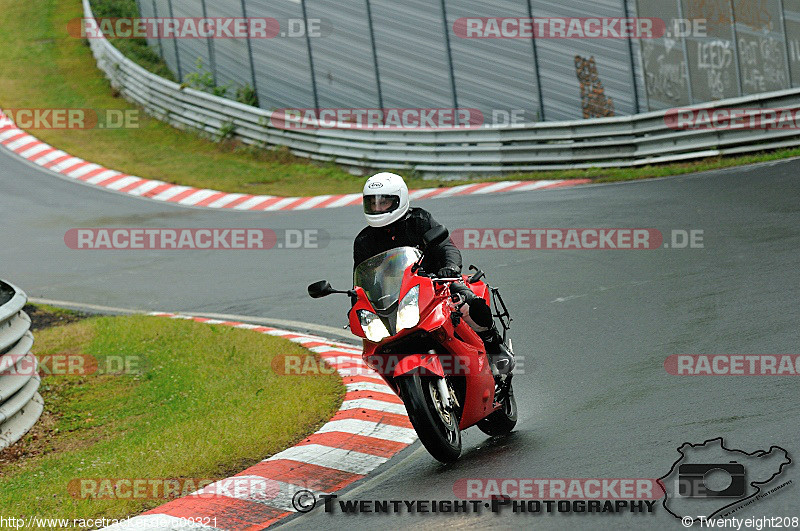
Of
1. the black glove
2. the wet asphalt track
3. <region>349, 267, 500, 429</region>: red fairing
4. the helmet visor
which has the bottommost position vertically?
the wet asphalt track

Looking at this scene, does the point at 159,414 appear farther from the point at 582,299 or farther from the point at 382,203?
the point at 582,299

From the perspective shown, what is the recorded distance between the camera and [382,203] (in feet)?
24.5

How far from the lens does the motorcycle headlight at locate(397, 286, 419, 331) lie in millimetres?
6941

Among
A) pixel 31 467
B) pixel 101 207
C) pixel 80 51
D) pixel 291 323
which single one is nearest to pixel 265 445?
pixel 31 467

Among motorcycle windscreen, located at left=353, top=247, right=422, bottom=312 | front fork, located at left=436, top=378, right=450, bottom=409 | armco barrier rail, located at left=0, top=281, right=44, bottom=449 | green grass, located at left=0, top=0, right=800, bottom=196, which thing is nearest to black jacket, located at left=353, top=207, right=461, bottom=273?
motorcycle windscreen, located at left=353, top=247, right=422, bottom=312

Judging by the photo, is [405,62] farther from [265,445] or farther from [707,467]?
[707,467]

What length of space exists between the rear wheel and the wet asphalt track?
0.39 ft

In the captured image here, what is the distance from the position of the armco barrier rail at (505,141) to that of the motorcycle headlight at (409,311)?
13.4 metres

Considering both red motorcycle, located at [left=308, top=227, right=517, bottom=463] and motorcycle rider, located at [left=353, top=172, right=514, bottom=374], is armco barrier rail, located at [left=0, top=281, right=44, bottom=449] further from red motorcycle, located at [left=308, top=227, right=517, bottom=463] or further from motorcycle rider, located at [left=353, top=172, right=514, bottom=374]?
motorcycle rider, located at [left=353, top=172, right=514, bottom=374]

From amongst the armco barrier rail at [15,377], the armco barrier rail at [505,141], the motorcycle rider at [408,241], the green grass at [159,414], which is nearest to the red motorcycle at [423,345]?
the motorcycle rider at [408,241]

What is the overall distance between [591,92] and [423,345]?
1568 cm

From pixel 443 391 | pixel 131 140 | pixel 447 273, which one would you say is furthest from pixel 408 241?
pixel 131 140

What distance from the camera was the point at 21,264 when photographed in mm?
19812

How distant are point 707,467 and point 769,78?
14395 mm
